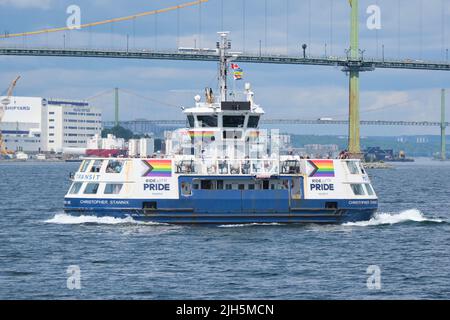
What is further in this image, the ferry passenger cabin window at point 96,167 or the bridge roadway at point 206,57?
the bridge roadway at point 206,57

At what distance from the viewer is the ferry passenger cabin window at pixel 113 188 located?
4371cm

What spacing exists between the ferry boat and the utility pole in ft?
359

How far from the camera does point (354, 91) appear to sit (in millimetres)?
164375

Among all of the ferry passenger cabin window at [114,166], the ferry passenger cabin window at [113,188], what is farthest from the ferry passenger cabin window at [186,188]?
the ferry passenger cabin window at [114,166]

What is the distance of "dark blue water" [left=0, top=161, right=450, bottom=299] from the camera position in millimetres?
28469

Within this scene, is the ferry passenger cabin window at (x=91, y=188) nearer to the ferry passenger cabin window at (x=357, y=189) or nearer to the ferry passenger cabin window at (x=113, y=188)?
the ferry passenger cabin window at (x=113, y=188)

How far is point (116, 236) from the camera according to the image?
4041 centimetres

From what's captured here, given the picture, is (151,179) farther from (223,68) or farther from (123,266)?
(123,266)

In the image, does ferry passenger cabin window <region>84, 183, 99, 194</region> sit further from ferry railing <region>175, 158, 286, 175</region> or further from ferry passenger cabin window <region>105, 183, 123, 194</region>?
ferry railing <region>175, 158, 286, 175</region>

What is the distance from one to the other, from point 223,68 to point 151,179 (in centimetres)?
773

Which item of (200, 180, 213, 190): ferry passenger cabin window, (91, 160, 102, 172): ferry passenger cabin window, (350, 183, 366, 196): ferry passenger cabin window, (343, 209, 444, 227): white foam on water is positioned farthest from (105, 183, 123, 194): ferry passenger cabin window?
(350, 183, 366, 196): ferry passenger cabin window

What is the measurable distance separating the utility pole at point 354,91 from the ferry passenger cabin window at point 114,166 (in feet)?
366
